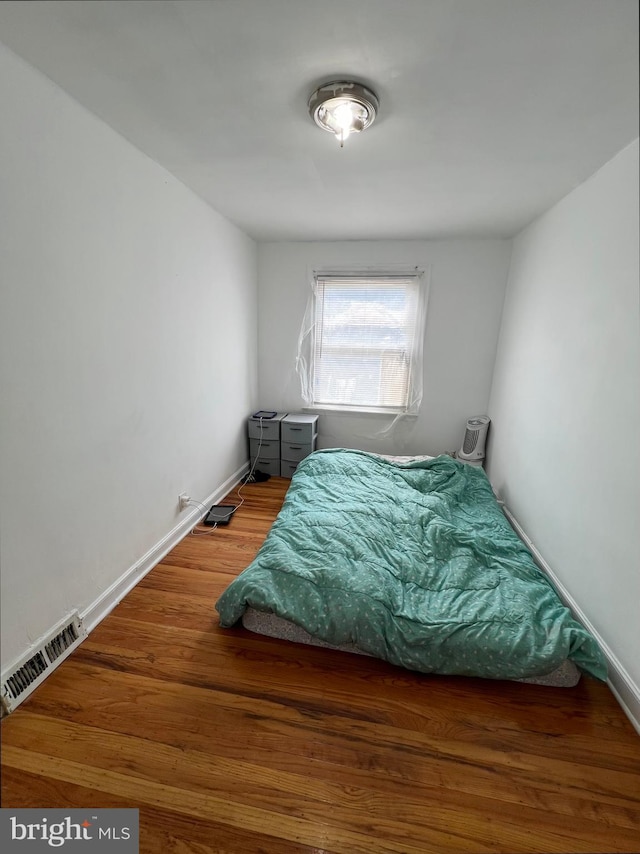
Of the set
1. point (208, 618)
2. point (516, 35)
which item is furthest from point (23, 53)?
point (208, 618)

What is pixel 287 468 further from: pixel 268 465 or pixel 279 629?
pixel 279 629

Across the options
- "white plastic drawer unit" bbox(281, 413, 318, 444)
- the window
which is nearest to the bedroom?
the window

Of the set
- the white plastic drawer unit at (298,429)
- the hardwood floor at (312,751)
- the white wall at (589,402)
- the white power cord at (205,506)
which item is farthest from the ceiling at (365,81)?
the white power cord at (205,506)

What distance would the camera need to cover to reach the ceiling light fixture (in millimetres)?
1202

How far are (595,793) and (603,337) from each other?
1.28 meters

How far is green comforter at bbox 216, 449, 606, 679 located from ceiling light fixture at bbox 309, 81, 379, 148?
1745 millimetres

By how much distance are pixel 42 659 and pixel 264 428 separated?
219cm

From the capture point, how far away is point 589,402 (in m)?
1.07

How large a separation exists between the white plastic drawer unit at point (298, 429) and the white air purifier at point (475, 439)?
134 centimetres

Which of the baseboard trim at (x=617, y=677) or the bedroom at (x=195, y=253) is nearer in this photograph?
the bedroom at (x=195, y=253)

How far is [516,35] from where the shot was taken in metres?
0.94

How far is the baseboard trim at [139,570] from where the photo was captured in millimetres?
1591

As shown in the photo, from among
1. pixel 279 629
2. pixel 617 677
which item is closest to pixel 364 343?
pixel 279 629

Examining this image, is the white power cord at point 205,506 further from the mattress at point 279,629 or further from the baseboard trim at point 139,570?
the mattress at point 279,629
